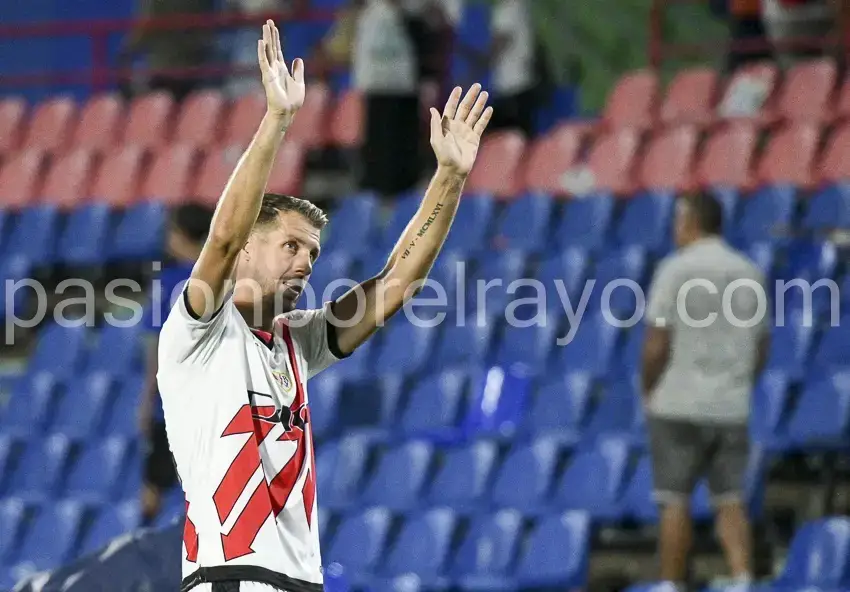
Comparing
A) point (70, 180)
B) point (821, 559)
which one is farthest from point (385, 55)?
point (821, 559)

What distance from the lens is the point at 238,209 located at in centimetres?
324

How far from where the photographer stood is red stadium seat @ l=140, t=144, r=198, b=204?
34.6ft

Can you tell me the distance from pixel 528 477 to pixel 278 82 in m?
4.43

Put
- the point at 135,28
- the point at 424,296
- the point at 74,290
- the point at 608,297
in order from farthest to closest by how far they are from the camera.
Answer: the point at 135,28 < the point at 74,290 < the point at 424,296 < the point at 608,297

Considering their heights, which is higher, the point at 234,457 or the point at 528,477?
the point at 528,477

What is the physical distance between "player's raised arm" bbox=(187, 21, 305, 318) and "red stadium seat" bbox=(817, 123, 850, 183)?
592 centimetres

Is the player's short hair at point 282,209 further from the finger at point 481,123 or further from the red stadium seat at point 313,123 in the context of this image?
the red stadium seat at point 313,123

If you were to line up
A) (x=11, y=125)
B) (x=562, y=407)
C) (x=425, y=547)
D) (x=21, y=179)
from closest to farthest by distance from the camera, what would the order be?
(x=425, y=547), (x=562, y=407), (x=21, y=179), (x=11, y=125)

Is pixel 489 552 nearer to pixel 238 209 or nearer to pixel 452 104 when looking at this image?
pixel 452 104

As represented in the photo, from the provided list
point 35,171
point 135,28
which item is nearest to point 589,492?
point 35,171

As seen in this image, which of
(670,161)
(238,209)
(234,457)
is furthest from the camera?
(670,161)

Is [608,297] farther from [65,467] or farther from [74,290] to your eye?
[74,290]

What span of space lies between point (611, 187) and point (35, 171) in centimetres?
445

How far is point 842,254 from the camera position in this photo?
823 cm
